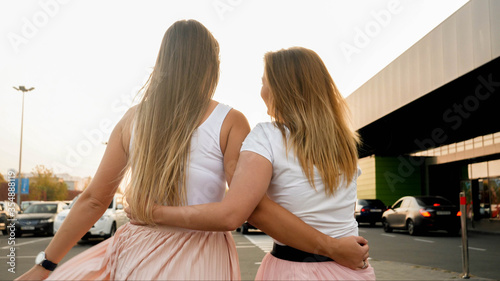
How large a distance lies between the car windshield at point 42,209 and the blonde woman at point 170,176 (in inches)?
800

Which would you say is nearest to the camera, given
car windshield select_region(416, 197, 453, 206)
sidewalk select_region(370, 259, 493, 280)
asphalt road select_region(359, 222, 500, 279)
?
sidewalk select_region(370, 259, 493, 280)

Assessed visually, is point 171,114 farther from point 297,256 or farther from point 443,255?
point 443,255

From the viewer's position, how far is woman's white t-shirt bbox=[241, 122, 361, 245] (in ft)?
5.19

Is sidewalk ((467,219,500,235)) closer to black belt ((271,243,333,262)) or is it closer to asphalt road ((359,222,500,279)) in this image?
asphalt road ((359,222,500,279))

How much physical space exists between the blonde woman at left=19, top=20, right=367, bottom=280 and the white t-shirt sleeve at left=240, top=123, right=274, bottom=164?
0.32 feet

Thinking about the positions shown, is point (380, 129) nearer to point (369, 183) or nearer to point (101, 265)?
point (369, 183)

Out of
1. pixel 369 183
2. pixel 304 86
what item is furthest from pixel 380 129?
pixel 304 86

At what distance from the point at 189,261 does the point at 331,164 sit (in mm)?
592

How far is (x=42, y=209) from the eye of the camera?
20.4 meters

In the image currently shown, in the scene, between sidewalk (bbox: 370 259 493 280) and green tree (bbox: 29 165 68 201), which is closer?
sidewalk (bbox: 370 259 493 280)

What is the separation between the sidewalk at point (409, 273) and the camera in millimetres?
7422

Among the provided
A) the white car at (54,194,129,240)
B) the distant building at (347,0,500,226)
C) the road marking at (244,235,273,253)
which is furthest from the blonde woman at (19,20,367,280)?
the white car at (54,194,129,240)

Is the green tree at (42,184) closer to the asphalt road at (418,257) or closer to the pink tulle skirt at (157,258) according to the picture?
the asphalt road at (418,257)

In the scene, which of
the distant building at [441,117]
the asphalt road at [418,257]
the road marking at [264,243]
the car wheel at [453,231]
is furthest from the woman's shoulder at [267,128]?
the car wheel at [453,231]
